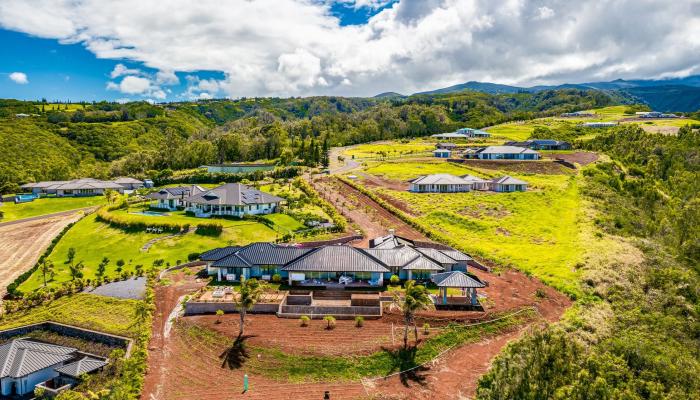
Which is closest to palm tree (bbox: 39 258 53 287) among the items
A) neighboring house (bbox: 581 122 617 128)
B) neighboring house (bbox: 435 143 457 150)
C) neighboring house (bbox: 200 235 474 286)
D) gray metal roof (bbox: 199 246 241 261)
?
gray metal roof (bbox: 199 246 241 261)

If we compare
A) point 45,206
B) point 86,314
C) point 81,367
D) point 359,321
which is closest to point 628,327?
point 359,321

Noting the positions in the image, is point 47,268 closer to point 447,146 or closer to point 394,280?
point 394,280

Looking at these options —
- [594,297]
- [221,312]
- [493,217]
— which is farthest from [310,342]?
[493,217]

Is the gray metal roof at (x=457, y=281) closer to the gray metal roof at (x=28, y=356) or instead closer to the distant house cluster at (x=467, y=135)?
the gray metal roof at (x=28, y=356)

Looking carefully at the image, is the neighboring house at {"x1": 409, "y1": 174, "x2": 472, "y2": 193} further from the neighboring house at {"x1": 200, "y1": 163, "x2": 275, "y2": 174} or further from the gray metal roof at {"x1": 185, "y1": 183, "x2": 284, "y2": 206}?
the neighboring house at {"x1": 200, "y1": 163, "x2": 275, "y2": 174}

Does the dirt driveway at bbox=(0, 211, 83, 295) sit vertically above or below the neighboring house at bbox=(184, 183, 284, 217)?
below

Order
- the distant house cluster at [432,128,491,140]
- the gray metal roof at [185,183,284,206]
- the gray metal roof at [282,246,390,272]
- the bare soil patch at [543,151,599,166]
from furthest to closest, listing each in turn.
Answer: the distant house cluster at [432,128,491,140] < the bare soil patch at [543,151,599,166] < the gray metal roof at [185,183,284,206] < the gray metal roof at [282,246,390,272]

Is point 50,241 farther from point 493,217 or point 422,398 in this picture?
point 493,217
